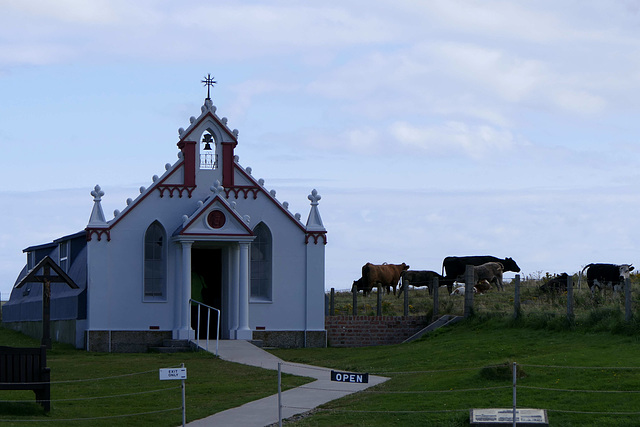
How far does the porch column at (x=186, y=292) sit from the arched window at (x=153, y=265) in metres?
1.00

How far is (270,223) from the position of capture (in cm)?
3441

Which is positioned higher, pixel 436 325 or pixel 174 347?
pixel 436 325

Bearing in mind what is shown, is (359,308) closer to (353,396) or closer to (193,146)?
(193,146)

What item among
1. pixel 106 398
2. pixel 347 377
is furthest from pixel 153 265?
pixel 347 377

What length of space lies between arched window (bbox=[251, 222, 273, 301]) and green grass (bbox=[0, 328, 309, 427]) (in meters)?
5.38

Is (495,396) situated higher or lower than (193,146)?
→ lower

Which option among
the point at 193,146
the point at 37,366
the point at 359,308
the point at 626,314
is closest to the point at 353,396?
the point at 37,366

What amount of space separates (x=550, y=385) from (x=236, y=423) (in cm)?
596

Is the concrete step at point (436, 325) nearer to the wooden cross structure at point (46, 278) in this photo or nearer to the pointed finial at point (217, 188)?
the pointed finial at point (217, 188)

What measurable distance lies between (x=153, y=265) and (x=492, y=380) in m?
16.7

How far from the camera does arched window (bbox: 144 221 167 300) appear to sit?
33.2 m

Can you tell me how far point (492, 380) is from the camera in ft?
63.3

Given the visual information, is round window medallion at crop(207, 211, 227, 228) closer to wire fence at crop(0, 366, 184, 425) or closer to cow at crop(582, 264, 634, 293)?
wire fence at crop(0, 366, 184, 425)

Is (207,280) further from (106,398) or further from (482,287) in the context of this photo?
(106,398)
